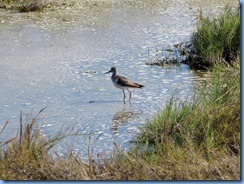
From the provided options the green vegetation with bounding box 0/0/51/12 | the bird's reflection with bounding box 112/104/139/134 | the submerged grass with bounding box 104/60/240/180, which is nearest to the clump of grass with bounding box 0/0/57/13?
the green vegetation with bounding box 0/0/51/12

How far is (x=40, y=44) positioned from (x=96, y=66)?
1.49m

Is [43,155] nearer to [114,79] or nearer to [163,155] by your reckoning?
[163,155]

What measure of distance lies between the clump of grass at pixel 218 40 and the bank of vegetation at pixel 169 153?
278cm

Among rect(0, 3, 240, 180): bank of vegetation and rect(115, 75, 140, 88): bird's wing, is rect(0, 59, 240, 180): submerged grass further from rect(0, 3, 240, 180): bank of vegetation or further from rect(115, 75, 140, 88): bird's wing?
rect(115, 75, 140, 88): bird's wing

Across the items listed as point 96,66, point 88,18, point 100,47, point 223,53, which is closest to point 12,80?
point 96,66

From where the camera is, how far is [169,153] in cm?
558

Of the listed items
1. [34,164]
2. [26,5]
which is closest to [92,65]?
[26,5]

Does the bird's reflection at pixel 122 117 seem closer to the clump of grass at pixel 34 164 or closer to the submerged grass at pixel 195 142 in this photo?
the submerged grass at pixel 195 142

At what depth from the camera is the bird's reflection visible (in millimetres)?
8198

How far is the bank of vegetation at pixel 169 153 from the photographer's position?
514 cm

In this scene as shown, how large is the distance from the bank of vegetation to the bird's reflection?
2.89ft

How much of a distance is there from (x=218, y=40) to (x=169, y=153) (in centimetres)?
508

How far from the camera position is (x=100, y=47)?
11.6 meters

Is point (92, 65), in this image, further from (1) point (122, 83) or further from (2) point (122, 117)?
(2) point (122, 117)
